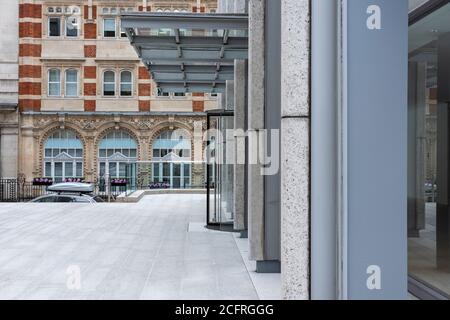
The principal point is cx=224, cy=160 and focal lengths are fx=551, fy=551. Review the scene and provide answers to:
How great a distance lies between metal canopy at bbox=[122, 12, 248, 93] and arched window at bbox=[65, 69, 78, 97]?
1810cm

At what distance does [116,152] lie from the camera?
35.3 m

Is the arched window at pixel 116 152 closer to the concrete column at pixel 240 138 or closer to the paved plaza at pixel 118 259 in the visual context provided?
the paved plaza at pixel 118 259

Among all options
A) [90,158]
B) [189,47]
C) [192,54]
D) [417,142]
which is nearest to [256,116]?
[417,142]

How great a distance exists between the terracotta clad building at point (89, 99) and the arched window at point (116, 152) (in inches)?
2.5

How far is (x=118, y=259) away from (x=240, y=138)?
10.6ft

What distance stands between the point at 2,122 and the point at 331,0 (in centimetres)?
3359

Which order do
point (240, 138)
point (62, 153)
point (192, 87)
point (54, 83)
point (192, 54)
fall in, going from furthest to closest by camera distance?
point (54, 83) → point (62, 153) → point (192, 87) → point (192, 54) → point (240, 138)

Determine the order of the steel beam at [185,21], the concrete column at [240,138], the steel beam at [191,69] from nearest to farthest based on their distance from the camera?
the steel beam at [185,21] < the concrete column at [240,138] < the steel beam at [191,69]

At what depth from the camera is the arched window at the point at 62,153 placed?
35.1 m

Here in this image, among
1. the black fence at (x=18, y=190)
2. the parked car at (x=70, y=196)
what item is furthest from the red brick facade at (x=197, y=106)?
the parked car at (x=70, y=196)

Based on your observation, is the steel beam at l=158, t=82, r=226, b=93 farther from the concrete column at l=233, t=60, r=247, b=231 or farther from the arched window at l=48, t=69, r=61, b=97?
the arched window at l=48, t=69, r=61, b=97

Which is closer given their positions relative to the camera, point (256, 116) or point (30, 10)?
point (256, 116)

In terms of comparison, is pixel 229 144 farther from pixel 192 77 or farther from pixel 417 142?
pixel 417 142
